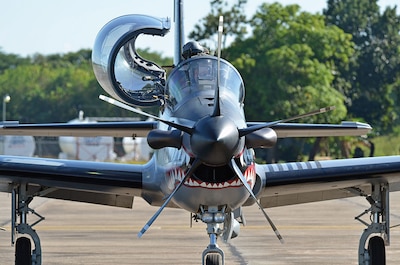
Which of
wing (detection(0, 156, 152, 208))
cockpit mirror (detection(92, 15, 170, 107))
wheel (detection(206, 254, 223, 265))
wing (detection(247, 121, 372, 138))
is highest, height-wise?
cockpit mirror (detection(92, 15, 170, 107))

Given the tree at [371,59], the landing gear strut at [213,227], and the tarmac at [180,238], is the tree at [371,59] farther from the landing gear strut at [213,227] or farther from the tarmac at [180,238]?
the landing gear strut at [213,227]

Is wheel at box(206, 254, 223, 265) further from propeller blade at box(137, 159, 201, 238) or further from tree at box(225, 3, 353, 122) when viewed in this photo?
tree at box(225, 3, 353, 122)

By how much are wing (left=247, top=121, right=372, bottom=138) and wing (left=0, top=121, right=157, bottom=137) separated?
5.82ft

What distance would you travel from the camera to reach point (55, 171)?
1222 cm

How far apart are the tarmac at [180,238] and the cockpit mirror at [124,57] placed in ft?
8.61

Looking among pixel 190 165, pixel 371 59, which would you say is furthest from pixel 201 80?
pixel 371 59

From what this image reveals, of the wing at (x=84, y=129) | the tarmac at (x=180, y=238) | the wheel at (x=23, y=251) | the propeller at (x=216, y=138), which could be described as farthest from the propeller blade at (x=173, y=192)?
the tarmac at (x=180, y=238)

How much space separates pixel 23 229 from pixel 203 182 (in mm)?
3356

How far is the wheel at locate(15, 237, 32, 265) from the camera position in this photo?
42.1ft

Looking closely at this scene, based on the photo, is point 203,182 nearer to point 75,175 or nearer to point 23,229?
point 75,175

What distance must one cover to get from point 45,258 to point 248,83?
49.2 m

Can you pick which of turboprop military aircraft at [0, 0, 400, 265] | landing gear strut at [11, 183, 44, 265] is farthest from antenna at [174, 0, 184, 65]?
landing gear strut at [11, 183, 44, 265]

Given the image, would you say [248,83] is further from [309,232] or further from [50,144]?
[309,232]

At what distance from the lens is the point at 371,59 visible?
8188 cm
